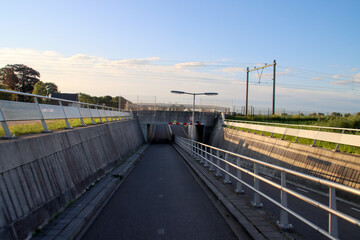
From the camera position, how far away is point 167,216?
21.8 feet

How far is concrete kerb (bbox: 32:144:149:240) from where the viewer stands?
4.96 m

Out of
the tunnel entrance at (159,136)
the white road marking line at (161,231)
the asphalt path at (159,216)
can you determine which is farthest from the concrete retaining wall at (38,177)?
the tunnel entrance at (159,136)

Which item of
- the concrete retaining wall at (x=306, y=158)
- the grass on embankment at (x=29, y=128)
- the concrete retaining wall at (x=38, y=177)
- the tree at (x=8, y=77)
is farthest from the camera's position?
the tree at (x=8, y=77)

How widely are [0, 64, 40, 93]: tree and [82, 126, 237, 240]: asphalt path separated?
7682cm

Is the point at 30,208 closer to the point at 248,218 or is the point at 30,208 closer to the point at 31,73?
the point at 248,218

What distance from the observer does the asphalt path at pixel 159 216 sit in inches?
217

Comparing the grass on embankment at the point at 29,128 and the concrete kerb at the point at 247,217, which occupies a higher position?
the grass on embankment at the point at 29,128

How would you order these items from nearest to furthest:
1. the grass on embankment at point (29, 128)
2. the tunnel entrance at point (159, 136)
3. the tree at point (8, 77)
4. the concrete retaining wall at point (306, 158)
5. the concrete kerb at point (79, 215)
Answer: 1. the concrete kerb at point (79, 215)
2. the grass on embankment at point (29, 128)
3. the concrete retaining wall at point (306, 158)
4. the tunnel entrance at point (159, 136)
5. the tree at point (8, 77)

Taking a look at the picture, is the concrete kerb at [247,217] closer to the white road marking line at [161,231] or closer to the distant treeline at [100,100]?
the white road marking line at [161,231]

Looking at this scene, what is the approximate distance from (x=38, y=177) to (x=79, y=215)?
1.15 metres

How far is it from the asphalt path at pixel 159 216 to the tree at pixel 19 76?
76.8m

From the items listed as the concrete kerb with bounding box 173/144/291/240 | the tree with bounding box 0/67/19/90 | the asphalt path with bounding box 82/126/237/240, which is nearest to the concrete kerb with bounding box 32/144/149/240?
the asphalt path with bounding box 82/126/237/240

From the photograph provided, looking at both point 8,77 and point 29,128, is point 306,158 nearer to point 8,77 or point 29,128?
point 29,128

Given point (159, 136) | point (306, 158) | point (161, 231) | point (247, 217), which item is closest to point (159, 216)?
point (161, 231)
